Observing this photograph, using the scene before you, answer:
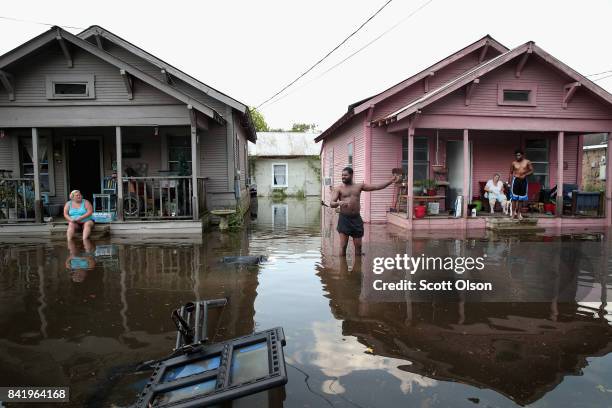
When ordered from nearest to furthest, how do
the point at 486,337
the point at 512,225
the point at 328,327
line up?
the point at 486,337 → the point at 328,327 → the point at 512,225

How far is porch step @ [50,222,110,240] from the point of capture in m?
10.7

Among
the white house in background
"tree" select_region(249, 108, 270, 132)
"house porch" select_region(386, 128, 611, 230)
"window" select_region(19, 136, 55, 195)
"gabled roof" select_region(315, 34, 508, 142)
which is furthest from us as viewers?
"tree" select_region(249, 108, 270, 132)

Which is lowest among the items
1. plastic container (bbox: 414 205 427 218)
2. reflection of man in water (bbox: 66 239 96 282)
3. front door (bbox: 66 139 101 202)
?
reflection of man in water (bbox: 66 239 96 282)

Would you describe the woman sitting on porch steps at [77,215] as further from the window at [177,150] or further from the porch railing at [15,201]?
the window at [177,150]

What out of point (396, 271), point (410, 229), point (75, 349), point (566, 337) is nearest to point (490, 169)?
point (410, 229)

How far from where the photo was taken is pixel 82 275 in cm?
692

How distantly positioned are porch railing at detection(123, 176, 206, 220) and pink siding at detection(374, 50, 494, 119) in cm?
615

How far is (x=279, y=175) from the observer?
3045 cm

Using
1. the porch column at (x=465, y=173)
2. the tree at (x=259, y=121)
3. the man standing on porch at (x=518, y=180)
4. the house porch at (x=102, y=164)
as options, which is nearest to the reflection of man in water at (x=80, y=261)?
the house porch at (x=102, y=164)

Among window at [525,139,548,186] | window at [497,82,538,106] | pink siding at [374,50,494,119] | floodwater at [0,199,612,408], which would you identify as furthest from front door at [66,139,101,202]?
window at [525,139,548,186]

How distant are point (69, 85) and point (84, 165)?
2930 millimetres

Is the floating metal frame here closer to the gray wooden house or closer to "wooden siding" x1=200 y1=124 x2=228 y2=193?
the gray wooden house

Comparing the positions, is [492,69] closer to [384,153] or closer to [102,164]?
[384,153]

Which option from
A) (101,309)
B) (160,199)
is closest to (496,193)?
(160,199)
